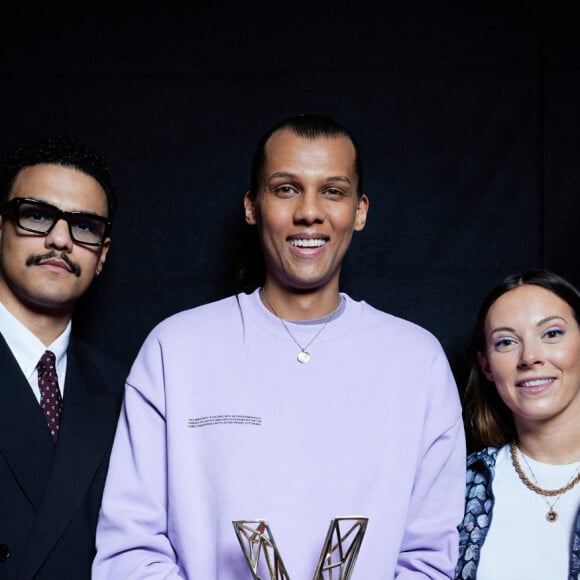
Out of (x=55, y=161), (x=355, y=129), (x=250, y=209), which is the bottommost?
(x=250, y=209)

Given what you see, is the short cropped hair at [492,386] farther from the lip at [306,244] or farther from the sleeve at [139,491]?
the sleeve at [139,491]

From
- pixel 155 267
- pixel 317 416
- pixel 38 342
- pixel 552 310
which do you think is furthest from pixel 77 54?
pixel 552 310

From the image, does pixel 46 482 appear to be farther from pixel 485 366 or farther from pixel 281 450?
pixel 485 366

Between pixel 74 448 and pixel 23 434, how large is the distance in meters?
0.12

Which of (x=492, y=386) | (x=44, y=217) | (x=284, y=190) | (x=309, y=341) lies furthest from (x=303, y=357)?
(x=44, y=217)

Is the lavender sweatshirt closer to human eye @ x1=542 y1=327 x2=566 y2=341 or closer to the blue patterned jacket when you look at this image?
the blue patterned jacket

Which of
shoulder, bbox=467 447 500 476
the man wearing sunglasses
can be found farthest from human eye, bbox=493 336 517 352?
the man wearing sunglasses

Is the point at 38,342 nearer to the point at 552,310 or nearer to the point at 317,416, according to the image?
the point at 317,416

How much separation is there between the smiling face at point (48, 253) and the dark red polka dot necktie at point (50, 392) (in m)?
0.14

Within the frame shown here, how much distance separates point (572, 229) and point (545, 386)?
0.65 meters

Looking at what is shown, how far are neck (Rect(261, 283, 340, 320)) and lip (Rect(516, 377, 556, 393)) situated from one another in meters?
0.53

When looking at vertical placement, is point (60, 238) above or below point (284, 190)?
below

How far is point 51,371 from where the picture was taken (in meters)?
1.90

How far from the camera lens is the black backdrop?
2.35 metres
